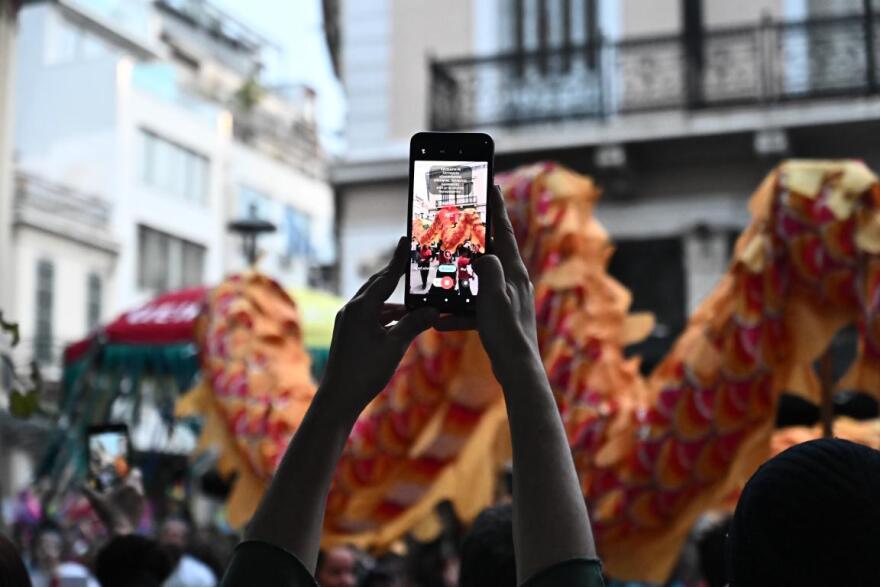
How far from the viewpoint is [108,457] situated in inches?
164

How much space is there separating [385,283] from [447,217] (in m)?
0.24

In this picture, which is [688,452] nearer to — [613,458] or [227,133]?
[613,458]

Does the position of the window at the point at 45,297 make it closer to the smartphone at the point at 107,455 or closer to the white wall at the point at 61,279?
the white wall at the point at 61,279

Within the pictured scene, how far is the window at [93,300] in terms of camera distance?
3262 cm

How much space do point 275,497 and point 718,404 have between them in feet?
10.3

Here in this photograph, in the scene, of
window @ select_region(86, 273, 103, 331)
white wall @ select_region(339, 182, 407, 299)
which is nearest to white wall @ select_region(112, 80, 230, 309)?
window @ select_region(86, 273, 103, 331)

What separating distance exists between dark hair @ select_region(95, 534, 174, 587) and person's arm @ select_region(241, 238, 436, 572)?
201 centimetres

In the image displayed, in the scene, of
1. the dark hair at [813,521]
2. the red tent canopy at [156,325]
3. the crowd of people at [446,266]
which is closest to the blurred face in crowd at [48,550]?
the red tent canopy at [156,325]

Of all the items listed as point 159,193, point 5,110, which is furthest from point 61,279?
point 5,110

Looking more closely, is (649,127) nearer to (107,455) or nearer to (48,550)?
(48,550)

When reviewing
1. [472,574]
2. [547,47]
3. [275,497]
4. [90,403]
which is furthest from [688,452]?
[547,47]

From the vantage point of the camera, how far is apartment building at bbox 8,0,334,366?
31594 mm

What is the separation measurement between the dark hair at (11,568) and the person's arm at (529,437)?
0.84 metres

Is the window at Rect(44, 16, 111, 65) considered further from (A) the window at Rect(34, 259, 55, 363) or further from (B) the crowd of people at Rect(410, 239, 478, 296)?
(B) the crowd of people at Rect(410, 239, 478, 296)
